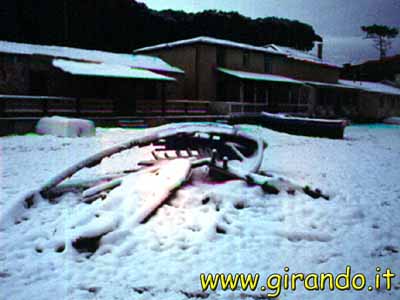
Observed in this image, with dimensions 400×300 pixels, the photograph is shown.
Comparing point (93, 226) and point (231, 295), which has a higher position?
point (93, 226)

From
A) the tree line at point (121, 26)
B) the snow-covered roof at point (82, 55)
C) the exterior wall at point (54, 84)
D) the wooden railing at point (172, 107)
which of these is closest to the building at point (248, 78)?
the wooden railing at point (172, 107)

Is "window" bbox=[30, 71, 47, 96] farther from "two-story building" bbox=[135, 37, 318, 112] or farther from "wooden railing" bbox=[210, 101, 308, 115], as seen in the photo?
"wooden railing" bbox=[210, 101, 308, 115]

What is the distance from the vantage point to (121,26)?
4403 centimetres

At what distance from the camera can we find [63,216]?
531cm

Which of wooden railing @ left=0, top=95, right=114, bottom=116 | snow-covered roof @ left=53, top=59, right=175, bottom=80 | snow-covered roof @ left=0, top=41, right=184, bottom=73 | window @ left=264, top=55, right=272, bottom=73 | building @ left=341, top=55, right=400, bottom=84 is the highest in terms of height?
building @ left=341, top=55, right=400, bottom=84

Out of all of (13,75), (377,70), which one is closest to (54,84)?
(13,75)

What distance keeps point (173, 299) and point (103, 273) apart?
35.2 inches

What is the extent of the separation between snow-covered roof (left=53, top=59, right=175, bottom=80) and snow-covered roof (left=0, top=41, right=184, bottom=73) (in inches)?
36.0

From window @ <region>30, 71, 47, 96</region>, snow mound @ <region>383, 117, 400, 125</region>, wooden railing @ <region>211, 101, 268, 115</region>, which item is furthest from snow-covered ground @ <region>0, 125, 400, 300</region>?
snow mound @ <region>383, 117, 400, 125</region>

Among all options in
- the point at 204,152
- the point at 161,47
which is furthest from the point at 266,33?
the point at 204,152

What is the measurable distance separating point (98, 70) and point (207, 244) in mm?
17487

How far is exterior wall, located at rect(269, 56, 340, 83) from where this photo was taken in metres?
33.2

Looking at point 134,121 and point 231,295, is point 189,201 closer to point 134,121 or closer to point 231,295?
point 231,295

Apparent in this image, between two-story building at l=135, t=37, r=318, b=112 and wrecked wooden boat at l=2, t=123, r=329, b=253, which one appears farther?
two-story building at l=135, t=37, r=318, b=112
